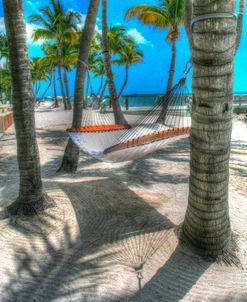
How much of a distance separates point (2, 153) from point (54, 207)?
431 centimetres

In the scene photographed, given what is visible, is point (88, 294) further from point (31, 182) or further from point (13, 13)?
point (13, 13)

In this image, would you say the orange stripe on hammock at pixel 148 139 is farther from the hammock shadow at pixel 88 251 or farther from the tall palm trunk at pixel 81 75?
the tall palm trunk at pixel 81 75

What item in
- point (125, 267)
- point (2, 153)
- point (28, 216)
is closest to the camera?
point (125, 267)

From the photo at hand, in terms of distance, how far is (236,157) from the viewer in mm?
5977

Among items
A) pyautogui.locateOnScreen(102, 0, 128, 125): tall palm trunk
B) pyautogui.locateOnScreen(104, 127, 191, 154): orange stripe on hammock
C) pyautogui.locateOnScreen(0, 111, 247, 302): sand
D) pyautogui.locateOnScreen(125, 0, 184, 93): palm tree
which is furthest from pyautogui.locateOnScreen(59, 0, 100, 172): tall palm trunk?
pyautogui.locateOnScreen(125, 0, 184, 93): palm tree

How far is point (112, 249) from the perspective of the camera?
8.24ft

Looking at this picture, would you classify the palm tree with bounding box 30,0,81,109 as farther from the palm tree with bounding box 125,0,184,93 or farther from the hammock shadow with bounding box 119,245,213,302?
the hammock shadow with bounding box 119,245,213,302

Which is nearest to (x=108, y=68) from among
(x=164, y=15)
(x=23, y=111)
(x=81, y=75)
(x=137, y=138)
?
(x=164, y=15)

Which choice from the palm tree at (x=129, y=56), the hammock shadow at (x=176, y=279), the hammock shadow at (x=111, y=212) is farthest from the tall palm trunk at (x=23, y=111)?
the palm tree at (x=129, y=56)

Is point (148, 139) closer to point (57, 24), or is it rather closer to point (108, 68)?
point (108, 68)

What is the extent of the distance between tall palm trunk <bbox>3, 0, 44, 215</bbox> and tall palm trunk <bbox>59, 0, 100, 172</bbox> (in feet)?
5.70

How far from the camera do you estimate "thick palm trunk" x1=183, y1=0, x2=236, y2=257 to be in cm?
196

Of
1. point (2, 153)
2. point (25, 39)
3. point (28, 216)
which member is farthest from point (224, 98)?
point (2, 153)

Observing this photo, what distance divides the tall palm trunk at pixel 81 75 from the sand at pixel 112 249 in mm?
669
